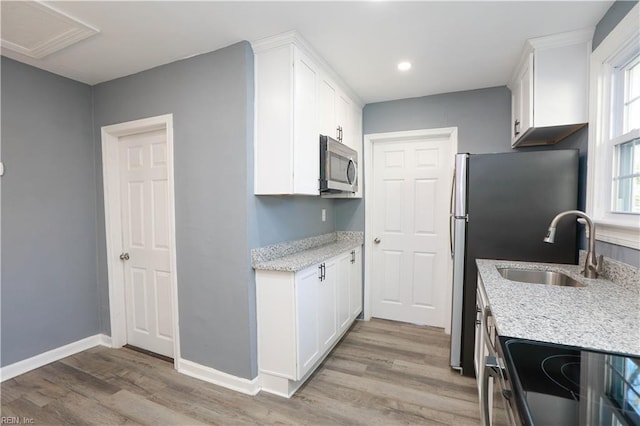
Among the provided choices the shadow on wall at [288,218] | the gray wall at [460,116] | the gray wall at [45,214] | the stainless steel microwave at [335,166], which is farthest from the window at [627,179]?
the gray wall at [45,214]

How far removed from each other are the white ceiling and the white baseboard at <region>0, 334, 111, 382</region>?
243cm

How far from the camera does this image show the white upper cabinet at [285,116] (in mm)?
2010

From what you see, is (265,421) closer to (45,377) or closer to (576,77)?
(45,377)

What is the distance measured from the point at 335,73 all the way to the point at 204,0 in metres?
1.24

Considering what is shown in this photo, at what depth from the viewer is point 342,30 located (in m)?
1.92

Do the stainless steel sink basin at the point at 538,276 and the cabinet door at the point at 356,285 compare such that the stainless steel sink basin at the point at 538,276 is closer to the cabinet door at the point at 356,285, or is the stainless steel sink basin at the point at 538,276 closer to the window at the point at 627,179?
the window at the point at 627,179

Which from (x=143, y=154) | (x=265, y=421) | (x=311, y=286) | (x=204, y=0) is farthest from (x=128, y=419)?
(x=204, y=0)

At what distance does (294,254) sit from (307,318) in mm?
588

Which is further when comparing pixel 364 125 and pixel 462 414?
pixel 364 125

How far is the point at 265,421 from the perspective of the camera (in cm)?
182

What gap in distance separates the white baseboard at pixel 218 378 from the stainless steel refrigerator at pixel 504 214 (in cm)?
162

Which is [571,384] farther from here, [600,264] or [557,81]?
[557,81]

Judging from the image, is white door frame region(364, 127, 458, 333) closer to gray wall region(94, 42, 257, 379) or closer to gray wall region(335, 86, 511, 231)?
gray wall region(335, 86, 511, 231)

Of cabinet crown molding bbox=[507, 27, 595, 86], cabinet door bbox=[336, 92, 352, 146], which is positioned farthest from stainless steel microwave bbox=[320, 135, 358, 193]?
cabinet crown molding bbox=[507, 27, 595, 86]
